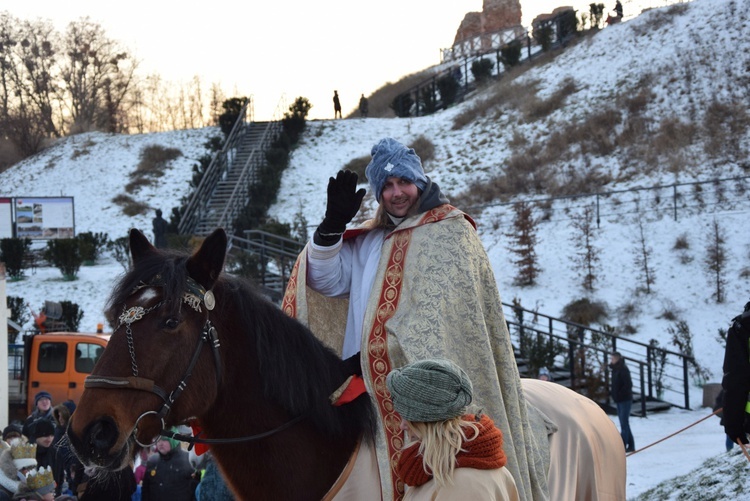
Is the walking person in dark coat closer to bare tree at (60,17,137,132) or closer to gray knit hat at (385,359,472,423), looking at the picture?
gray knit hat at (385,359,472,423)

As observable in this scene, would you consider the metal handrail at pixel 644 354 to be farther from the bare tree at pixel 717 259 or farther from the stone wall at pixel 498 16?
the stone wall at pixel 498 16

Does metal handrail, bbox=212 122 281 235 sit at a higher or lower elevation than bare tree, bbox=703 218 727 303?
higher

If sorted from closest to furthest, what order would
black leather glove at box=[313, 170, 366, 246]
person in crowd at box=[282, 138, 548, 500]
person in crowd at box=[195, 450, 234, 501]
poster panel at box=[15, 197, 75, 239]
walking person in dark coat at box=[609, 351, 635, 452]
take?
person in crowd at box=[282, 138, 548, 500] → black leather glove at box=[313, 170, 366, 246] → person in crowd at box=[195, 450, 234, 501] → walking person in dark coat at box=[609, 351, 635, 452] → poster panel at box=[15, 197, 75, 239]

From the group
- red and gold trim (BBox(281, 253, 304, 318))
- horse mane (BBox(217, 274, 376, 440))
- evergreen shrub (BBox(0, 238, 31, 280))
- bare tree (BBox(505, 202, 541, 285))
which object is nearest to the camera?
horse mane (BBox(217, 274, 376, 440))

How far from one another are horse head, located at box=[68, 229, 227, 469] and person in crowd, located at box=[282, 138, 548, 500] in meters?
0.73

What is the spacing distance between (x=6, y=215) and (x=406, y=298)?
24457 millimetres

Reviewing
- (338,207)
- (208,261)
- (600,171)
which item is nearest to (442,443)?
(208,261)

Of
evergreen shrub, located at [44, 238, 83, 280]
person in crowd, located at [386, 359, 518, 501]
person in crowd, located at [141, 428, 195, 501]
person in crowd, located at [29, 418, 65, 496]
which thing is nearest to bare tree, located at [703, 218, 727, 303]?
person in crowd, located at [141, 428, 195, 501]

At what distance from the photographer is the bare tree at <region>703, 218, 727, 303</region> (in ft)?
61.1

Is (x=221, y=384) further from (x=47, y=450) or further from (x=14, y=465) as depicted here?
(x=47, y=450)

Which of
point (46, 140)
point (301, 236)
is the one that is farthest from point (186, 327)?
point (46, 140)

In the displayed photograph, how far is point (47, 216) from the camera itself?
1008 inches

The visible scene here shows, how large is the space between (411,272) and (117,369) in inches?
54.0

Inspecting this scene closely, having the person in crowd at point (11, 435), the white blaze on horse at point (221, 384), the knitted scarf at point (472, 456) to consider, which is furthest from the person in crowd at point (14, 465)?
the knitted scarf at point (472, 456)
